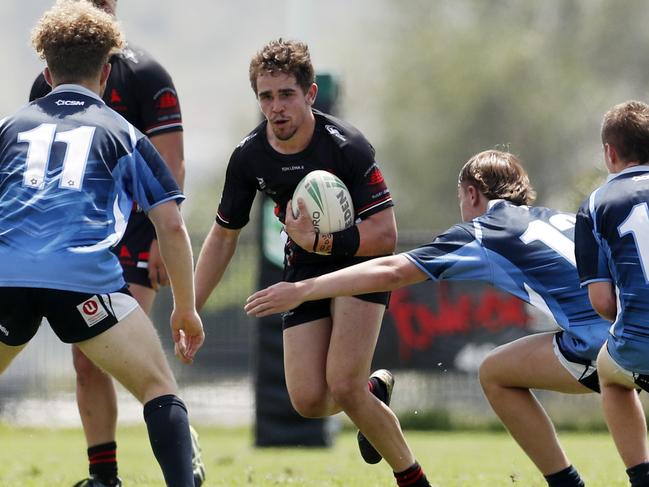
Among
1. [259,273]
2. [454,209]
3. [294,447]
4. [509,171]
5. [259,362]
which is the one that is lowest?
[454,209]

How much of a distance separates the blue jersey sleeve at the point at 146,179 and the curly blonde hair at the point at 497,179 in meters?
1.56

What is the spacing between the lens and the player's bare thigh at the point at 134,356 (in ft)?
16.1

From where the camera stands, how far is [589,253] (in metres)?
5.17

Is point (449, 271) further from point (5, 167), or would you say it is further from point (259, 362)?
point (259, 362)

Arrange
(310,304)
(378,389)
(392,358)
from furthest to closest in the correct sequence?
(392,358)
(378,389)
(310,304)

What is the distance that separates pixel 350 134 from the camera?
6160mm

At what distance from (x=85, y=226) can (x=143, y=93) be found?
198 centimetres

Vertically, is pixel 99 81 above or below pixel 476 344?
above

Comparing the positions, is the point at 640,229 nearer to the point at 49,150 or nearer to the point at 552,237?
the point at 552,237

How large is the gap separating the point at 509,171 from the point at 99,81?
1976mm

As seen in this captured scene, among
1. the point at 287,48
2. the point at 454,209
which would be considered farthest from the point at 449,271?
the point at 454,209

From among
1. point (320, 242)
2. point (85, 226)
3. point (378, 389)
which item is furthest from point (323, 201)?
point (85, 226)

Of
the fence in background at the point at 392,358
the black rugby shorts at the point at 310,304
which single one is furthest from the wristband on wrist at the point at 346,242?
the fence in background at the point at 392,358

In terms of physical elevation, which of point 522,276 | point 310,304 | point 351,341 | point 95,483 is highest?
point 522,276
